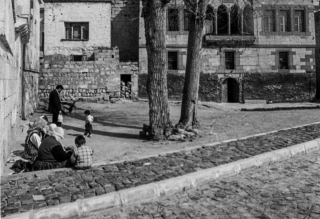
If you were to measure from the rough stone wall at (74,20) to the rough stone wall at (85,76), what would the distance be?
2.25 metres

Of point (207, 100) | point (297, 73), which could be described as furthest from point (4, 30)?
point (297, 73)

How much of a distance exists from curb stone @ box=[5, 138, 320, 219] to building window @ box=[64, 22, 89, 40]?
1826 cm

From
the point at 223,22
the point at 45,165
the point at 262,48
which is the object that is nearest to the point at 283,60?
the point at 262,48

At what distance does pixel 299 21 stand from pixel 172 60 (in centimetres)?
1061

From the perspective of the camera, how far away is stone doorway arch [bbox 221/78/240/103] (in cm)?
2189

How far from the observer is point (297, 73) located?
22016 mm

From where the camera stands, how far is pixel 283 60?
72.9 ft

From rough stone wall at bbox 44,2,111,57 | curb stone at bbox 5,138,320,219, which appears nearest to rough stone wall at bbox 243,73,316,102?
rough stone wall at bbox 44,2,111,57

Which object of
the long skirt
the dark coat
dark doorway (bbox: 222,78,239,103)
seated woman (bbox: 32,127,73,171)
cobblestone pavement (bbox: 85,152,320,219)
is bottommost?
cobblestone pavement (bbox: 85,152,320,219)

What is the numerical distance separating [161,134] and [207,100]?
1392cm

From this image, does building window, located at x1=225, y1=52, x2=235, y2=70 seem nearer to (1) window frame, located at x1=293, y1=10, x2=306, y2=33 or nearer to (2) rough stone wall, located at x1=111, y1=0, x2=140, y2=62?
(1) window frame, located at x1=293, y1=10, x2=306, y2=33

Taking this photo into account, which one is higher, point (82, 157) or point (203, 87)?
point (203, 87)

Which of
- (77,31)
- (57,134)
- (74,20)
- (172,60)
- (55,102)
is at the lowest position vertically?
(57,134)

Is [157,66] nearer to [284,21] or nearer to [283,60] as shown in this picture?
[283,60]
